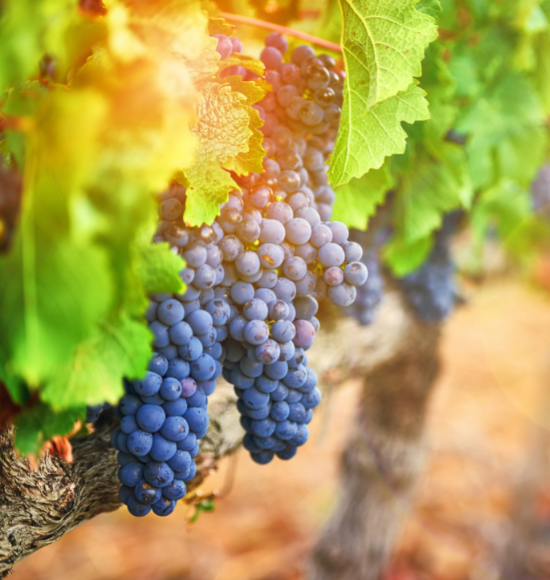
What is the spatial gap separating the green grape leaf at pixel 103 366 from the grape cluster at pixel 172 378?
0.05m

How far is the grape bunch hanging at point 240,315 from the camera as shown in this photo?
434mm

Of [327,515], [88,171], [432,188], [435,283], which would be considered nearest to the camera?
[88,171]

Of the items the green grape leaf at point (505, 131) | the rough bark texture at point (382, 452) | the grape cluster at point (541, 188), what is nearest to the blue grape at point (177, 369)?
the green grape leaf at point (505, 131)

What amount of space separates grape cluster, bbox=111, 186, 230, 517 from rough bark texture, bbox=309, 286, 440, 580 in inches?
31.9

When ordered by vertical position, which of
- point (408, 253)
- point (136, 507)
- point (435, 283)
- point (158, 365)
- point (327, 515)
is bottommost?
point (327, 515)

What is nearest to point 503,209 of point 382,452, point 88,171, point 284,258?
point 382,452

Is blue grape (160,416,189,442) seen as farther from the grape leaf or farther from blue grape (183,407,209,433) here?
the grape leaf

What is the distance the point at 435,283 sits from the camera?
49.1 inches

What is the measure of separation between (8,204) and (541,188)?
58.7 inches

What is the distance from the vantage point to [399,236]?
96 cm

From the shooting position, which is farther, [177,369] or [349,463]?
[349,463]

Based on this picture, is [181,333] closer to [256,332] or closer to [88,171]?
[256,332]

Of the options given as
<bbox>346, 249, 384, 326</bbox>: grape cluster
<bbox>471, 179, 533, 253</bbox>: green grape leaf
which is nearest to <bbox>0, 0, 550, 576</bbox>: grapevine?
<bbox>346, 249, 384, 326</bbox>: grape cluster

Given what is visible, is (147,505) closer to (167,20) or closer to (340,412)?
(167,20)
